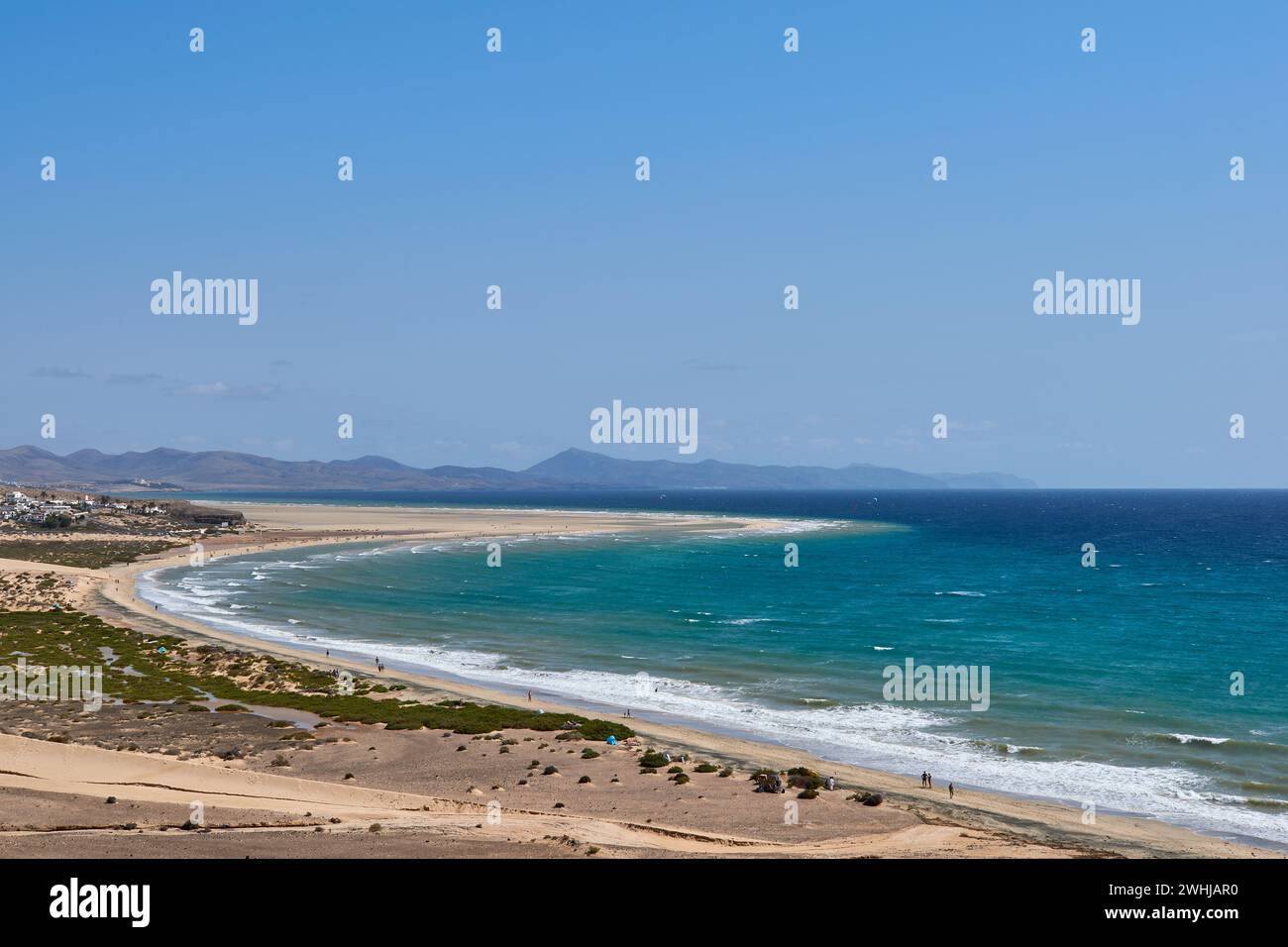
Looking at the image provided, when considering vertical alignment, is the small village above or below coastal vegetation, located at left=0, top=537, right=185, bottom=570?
above

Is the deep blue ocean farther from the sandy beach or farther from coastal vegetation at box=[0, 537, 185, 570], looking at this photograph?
coastal vegetation at box=[0, 537, 185, 570]

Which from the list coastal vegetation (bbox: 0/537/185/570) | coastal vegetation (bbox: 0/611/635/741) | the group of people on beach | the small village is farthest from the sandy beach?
the small village

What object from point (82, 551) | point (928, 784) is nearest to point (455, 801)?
point (928, 784)

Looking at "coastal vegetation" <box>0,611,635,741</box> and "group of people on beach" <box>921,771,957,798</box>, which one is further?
"coastal vegetation" <box>0,611,635,741</box>

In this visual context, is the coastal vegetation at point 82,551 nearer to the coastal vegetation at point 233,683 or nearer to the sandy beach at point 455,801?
the coastal vegetation at point 233,683

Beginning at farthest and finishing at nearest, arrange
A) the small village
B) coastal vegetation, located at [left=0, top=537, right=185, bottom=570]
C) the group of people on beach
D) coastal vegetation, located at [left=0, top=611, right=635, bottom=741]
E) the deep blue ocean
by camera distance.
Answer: the small village, coastal vegetation, located at [left=0, top=537, right=185, bottom=570], coastal vegetation, located at [left=0, top=611, right=635, bottom=741], the deep blue ocean, the group of people on beach
